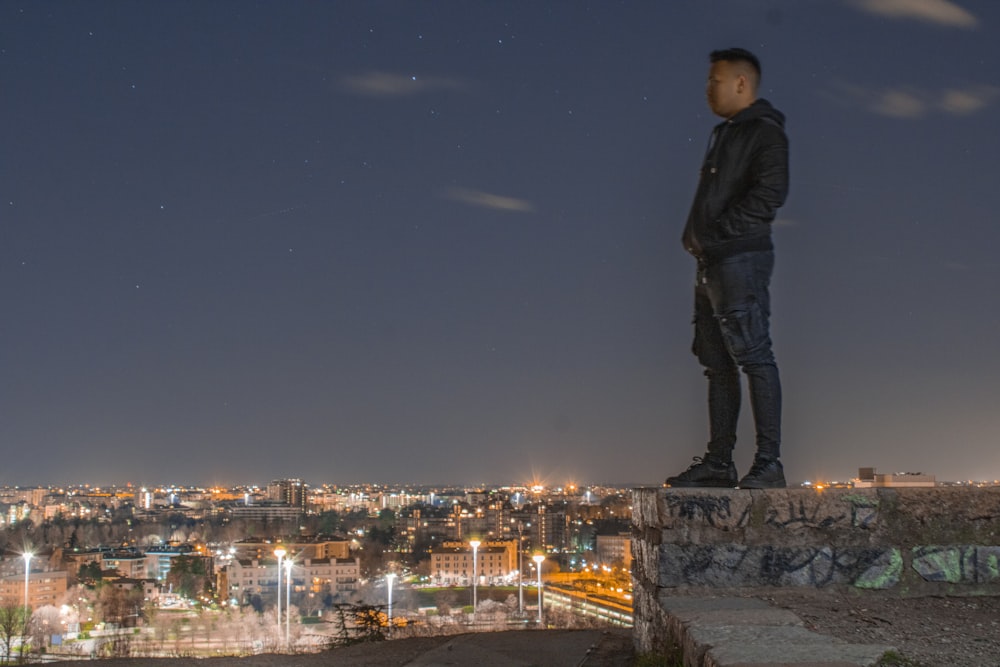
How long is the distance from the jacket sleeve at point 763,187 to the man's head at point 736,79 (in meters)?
0.24

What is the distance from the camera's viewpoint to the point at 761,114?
4035 mm

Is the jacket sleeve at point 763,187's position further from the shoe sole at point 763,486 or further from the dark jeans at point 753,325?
the shoe sole at point 763,486

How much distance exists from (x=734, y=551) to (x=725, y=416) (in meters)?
0.93

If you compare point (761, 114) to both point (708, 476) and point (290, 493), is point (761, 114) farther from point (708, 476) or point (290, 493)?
point (290, 493)

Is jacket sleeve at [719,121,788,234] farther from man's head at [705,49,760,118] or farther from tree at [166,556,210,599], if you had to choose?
tree at [166,556,210,599]

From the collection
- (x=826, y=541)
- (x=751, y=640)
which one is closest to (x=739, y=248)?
(x=826, y=541)

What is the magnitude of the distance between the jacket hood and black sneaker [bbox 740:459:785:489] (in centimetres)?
148

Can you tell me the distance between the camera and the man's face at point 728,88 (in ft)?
13.6

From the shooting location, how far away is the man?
12.9 feet

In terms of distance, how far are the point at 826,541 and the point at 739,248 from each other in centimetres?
127

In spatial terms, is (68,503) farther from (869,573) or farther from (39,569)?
(869,573)

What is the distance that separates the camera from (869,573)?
3.43 metres

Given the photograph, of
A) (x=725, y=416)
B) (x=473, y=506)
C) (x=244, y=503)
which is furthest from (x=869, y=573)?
(x=244, y=503)

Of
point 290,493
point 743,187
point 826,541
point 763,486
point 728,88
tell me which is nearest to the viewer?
point 826,541
